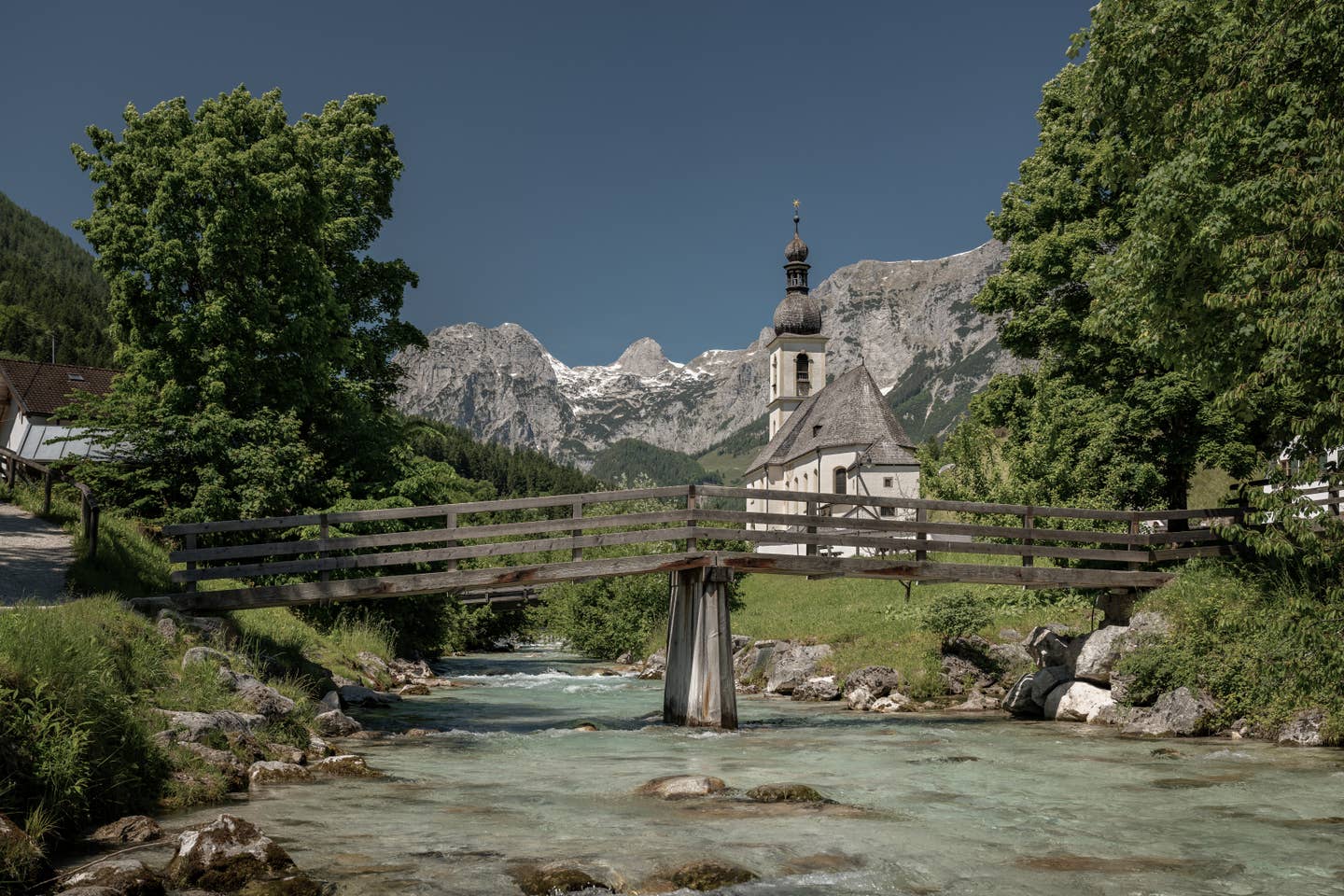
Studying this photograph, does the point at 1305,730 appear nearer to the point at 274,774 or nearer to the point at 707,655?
the point at 707,655

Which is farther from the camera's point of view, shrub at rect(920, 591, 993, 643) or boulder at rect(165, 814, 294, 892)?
shrub at rect(920, 591, 993, 643)

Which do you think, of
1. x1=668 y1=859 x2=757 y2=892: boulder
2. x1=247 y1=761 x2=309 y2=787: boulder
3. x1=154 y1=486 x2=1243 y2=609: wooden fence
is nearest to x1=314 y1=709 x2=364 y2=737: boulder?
x1=154 y1=486 x2=1243 y2=609: wooden fence

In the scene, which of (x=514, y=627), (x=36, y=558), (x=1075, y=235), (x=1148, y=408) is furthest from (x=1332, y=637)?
(x=514, y=627)

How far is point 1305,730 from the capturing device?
49.9ft

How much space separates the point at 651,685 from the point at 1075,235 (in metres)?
17.1

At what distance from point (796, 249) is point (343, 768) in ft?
256

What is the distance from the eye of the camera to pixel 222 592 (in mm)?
16688

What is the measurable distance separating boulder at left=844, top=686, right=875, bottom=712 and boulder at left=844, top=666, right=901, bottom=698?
10 cm

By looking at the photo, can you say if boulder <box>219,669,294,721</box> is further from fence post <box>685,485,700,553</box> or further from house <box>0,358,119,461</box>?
house <box>0,358,119,461</box>

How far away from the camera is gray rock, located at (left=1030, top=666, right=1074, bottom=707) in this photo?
20141 mm

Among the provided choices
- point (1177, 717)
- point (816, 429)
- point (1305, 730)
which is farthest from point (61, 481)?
point (816, 429)

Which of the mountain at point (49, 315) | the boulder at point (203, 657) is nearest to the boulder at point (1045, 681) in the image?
the boulder at point (203, 657)

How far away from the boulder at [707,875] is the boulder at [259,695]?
24.4 feet

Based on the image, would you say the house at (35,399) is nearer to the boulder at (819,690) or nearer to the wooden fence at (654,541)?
the wooden fence at (654,541)
